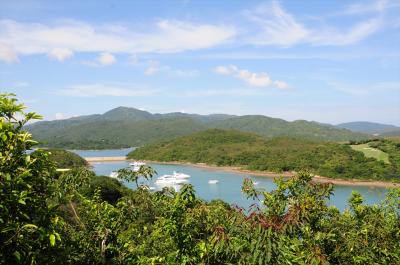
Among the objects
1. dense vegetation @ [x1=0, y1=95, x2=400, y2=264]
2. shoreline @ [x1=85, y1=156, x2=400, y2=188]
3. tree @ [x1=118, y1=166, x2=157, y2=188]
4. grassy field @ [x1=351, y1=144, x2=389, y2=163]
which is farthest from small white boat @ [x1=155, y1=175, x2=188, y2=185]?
dense vegetation @ [x1=0, y1=95, x2=400, y2=264]

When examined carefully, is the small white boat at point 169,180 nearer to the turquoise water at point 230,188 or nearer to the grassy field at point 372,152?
the turquoise water at point 230,188

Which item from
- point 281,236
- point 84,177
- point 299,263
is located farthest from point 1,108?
point 84,177

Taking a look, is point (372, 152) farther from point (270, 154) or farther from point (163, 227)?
point (163, 227)

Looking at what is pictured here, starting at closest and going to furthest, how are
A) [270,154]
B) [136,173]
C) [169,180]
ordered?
[136,173], [169,180], [270,154]

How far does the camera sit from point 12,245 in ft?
9.54

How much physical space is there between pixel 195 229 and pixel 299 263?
1.84 meters

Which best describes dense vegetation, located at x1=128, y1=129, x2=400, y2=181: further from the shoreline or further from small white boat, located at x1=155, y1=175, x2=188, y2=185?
small white boat, located at x1=155, y1=175, x2=188, y2=185

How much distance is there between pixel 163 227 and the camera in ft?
17.8

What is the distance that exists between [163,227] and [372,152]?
87720mm

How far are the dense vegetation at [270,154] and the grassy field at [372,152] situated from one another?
1.55 meters

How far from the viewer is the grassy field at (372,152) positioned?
78.0 m

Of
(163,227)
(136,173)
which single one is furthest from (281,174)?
(163,227)

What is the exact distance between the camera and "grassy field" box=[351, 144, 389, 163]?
3071 inches

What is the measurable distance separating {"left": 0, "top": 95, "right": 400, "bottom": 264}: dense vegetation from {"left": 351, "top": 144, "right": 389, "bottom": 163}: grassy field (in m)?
78.4
